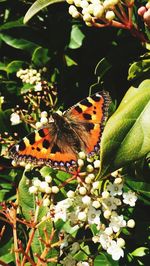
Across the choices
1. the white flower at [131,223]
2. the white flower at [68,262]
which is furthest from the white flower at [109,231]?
the white flower at [68,262]

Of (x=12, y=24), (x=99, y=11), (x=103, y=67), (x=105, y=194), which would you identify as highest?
(x=99, y=11)

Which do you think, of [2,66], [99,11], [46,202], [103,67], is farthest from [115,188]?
[2,66]

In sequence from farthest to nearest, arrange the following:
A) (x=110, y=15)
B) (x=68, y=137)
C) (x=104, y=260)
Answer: (x=68, y=137), (x=104, y=260), (x=110, y=15)

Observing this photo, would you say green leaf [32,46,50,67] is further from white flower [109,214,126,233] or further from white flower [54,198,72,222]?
white flower [109,214,126,233]

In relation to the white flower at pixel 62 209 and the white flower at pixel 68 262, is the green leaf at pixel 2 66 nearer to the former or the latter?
the white flower at pixel 62 209

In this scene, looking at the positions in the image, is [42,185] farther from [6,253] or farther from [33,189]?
[6,253]

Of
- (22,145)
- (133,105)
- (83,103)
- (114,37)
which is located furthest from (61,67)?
(133,105)
